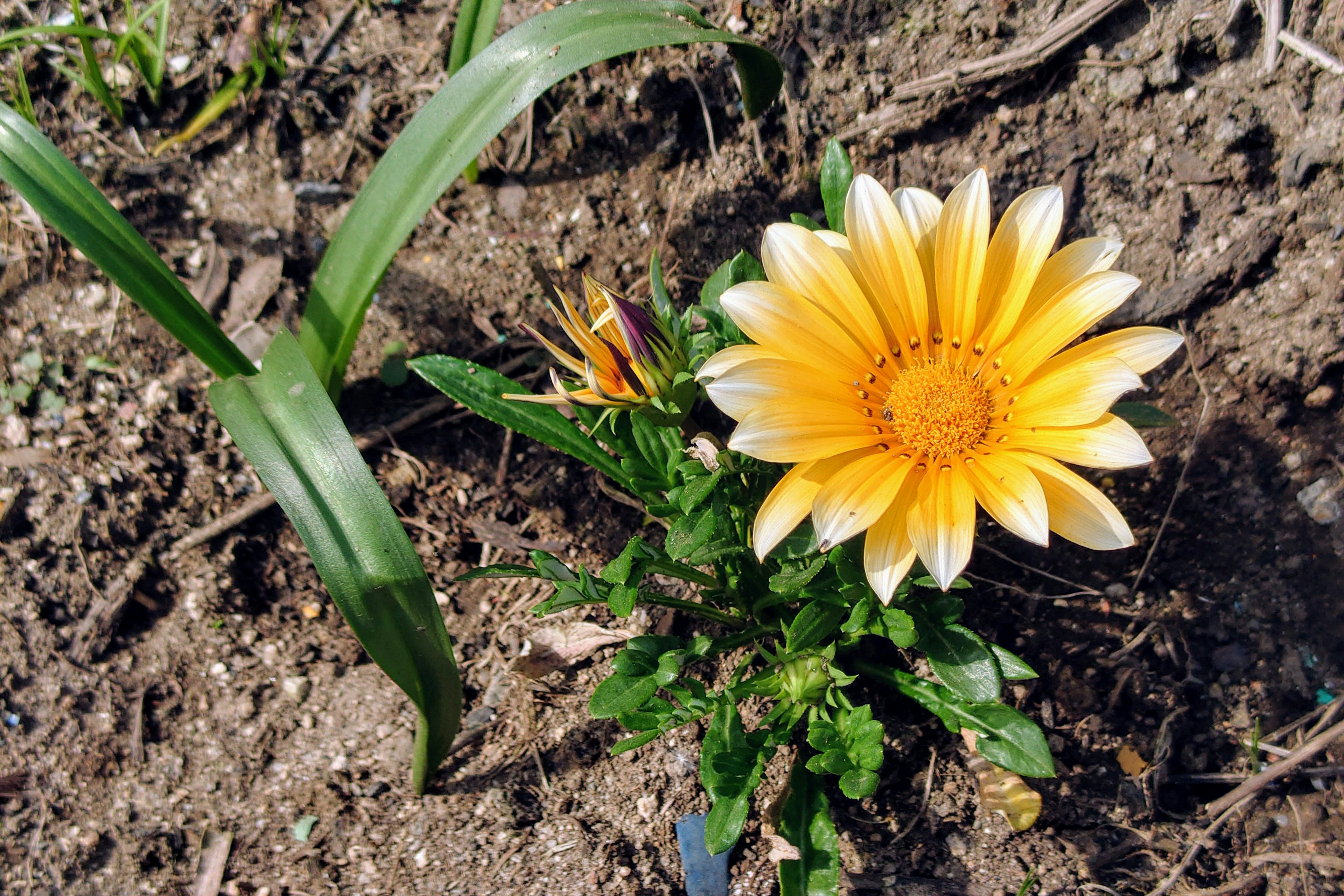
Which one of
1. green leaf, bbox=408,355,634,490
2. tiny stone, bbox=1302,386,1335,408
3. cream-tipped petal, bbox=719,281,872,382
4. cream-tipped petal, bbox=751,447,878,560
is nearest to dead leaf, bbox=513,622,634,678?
green leaf, bbox=408,355,634,490

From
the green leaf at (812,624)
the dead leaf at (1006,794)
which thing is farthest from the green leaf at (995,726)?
the green leaf at (812,624)

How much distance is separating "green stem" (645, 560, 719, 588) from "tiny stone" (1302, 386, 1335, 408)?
1.50 metres

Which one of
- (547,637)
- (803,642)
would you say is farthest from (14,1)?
(803,642)

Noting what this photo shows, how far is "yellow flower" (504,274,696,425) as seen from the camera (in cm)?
170

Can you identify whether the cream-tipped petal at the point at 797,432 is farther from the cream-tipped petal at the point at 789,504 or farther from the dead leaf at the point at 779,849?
the dead leaf at the point at 779,849

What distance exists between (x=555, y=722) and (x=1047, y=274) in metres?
1.53

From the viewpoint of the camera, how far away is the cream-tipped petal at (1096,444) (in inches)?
57.6

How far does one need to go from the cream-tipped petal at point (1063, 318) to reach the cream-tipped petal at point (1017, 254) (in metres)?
0.04

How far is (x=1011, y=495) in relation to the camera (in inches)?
60.5

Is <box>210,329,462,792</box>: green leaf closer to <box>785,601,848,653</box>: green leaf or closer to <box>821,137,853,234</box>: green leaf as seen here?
<box>785,601,848,653</box>: green leaf

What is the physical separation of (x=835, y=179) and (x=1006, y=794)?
1431mm

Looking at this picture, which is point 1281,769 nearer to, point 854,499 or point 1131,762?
point 1131,762

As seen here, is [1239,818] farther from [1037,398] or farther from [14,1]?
[14,1]

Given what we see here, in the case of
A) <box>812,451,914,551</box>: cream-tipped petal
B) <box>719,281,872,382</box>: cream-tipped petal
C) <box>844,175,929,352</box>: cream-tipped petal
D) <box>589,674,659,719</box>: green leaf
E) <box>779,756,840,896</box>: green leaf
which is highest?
<box>844,175,929,352</box>: cream-tipped petal
